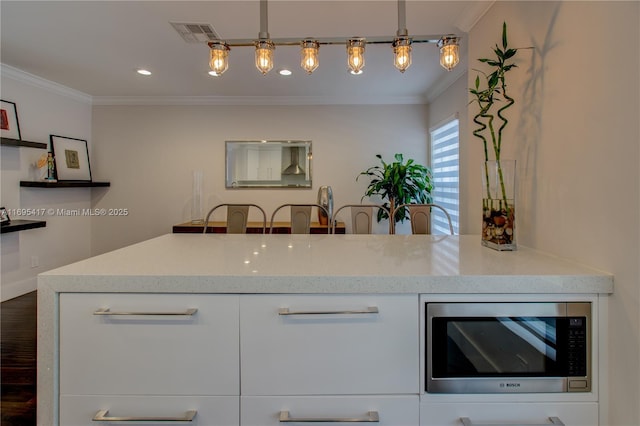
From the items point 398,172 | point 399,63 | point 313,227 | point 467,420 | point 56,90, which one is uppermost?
point 56,90

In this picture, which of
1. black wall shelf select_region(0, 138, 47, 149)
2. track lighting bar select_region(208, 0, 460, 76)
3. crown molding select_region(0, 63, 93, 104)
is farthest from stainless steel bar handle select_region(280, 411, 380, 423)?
crown molding select_region(0, 63, 93, 104)

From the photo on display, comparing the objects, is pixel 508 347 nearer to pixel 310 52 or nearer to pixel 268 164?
pixel 310 52

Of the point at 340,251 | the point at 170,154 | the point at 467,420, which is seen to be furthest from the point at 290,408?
the point at 170,154

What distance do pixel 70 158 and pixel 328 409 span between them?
15.3ft

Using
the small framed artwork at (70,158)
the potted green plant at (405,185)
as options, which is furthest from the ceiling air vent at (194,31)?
the small framed artwork at (70,158)

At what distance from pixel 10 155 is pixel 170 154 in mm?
1622

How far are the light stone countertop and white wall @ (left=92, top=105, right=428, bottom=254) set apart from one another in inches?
132

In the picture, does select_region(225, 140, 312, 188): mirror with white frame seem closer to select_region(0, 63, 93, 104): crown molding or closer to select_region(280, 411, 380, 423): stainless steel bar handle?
select_region(0, 63, 93, 104): crown molding

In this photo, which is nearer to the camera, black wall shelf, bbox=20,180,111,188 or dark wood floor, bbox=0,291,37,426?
dark wood floor, bbox=0,291,37,426

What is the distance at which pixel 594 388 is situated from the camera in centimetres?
96

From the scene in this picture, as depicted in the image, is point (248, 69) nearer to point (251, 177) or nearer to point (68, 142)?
point (251, 177)

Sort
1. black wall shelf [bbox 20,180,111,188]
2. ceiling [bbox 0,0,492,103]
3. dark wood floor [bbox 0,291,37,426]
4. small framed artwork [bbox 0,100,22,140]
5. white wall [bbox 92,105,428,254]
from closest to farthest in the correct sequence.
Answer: dark wood floor [bbox 0,291,37,426], ceiling [bbox 0,0,492,103], small framed artwork [bbox 0,100,22,140], black wall shelf [bbox 20,180,111,188], white wall [bbox 92,105,428,254]

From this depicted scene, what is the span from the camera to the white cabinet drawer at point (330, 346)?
3.20 ft

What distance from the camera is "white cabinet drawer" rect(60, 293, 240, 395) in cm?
98
